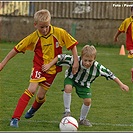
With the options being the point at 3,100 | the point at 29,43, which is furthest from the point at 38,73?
the point at 3,100

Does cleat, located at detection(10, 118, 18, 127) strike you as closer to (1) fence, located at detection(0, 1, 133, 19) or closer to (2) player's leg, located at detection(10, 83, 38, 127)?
(2) player's leg, located at detection(10, 83, 38, 127)

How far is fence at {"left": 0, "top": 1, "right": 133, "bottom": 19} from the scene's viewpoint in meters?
23.5

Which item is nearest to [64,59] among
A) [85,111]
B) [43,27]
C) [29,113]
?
[43,27]

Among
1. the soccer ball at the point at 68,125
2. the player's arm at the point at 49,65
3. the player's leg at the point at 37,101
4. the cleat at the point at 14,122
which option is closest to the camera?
the soccer ball at the point at 68,125

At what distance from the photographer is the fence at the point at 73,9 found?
2355 centimetres

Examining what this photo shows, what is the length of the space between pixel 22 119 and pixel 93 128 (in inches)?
45.2

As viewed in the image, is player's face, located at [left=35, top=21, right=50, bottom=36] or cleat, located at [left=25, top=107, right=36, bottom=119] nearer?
player's face, located at [left=35, top=21, right=50, bottom=36]

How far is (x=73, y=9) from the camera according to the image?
24156 millimetres

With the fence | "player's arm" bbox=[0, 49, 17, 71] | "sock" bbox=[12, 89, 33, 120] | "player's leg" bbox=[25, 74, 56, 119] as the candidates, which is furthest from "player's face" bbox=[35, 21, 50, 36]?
the fence

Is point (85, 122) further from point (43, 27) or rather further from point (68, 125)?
point (43, 27)

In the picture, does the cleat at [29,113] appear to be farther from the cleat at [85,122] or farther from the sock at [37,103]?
the cleat at [85,122]

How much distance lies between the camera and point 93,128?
6.80 meters

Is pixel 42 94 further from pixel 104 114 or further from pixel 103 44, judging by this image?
pixel 103 44

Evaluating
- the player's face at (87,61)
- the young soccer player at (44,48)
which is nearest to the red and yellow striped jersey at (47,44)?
the young soccer player at (44,48)
